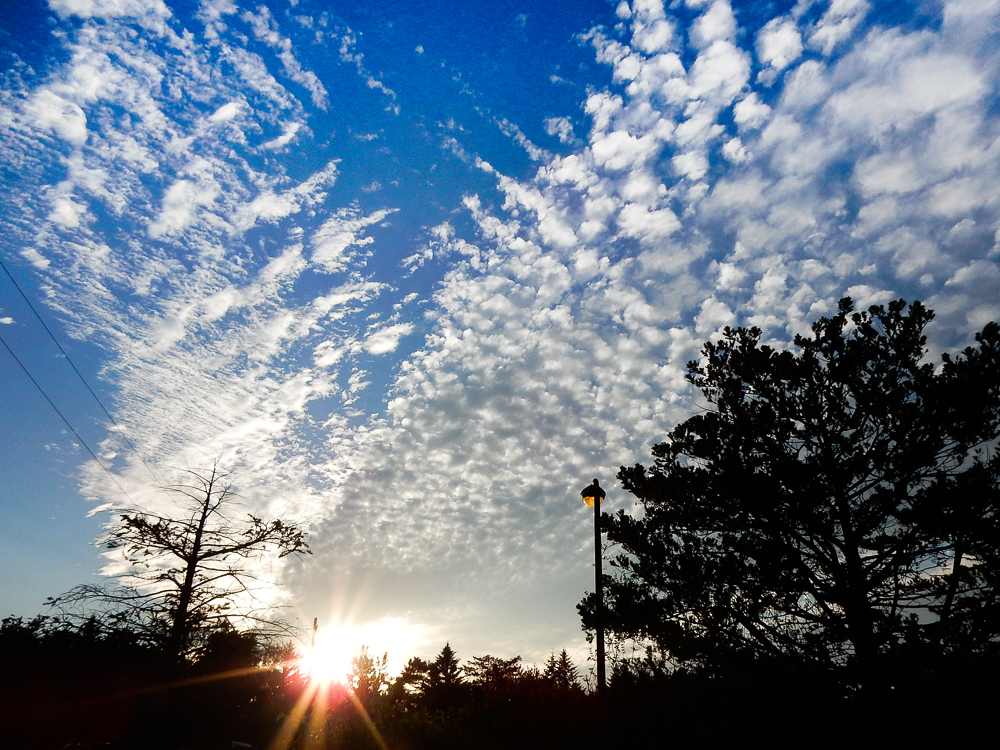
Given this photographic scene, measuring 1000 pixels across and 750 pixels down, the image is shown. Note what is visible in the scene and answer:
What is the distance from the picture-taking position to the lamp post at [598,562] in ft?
35.9

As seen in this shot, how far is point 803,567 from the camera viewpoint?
37.8ft

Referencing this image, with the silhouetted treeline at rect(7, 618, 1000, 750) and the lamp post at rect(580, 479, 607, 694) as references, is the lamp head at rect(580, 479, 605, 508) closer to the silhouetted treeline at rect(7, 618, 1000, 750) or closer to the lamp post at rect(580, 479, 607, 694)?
the lamp post at rect(580, 479, 607, 694)

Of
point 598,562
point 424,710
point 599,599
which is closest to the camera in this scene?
point 599,599

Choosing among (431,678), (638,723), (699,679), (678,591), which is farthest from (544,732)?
(431,678)

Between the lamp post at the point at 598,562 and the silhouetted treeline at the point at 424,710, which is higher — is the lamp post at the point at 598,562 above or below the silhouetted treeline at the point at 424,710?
above

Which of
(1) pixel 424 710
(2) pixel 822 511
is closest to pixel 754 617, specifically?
(2) pixel 822 511

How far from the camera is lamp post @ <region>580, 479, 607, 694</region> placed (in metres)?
10.9

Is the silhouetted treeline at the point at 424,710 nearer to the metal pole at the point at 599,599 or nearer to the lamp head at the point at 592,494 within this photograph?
the metal pole at the point at 599,599

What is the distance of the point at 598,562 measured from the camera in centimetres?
1216

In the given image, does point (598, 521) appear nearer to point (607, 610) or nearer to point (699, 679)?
point (607, 610)

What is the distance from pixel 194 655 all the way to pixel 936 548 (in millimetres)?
21922

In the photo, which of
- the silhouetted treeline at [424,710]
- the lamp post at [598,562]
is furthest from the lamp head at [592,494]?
the silhouetted treeline at [424,710]

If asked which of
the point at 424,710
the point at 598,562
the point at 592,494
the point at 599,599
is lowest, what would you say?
the point at 424,710

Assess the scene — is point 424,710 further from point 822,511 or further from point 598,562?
point 822,511
